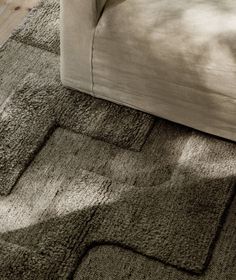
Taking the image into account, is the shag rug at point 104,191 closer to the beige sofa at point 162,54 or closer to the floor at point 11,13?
the beige sofa at point 162,54

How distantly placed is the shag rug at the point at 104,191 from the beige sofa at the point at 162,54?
0.27 feet

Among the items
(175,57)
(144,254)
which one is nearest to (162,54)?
(175,57)

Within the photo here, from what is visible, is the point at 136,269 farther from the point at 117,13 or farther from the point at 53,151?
the point at 117,13

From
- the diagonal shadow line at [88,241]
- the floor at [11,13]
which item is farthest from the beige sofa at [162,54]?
the floor at [11,13]

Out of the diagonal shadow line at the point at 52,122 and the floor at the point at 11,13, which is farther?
the floor at the point at 11,13

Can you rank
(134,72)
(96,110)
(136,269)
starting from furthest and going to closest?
(96,110)
(134,72)
(136,269)

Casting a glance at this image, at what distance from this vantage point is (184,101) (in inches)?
57.7

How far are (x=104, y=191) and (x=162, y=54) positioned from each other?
15.2 inches

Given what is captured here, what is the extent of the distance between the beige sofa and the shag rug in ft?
0.27

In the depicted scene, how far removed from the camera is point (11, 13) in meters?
1.95

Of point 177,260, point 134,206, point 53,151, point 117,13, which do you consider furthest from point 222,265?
point 117,13

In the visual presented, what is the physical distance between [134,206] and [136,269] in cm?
17

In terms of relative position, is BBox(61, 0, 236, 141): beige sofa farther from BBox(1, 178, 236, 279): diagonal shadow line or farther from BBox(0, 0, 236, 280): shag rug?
BBox(1, 178, 236, 279): diagonal shadow line

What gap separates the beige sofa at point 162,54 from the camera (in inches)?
53.1
